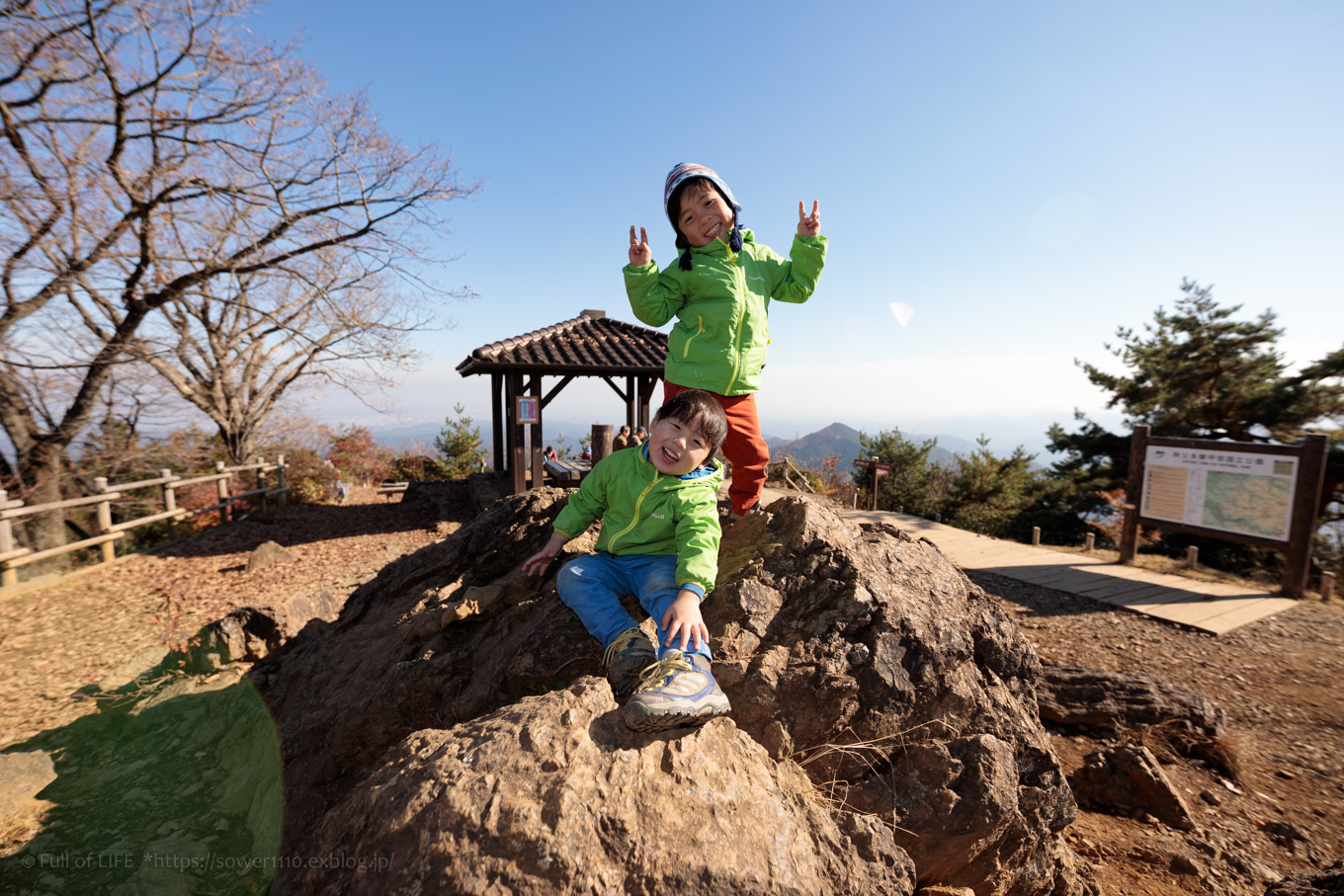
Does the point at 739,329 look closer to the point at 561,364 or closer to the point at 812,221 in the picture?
the point at 812,221

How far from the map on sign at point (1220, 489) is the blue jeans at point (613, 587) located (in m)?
9.01

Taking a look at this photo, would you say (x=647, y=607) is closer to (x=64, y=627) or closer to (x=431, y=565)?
(x=431, y=565)

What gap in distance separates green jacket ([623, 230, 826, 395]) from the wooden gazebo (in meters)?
7.01

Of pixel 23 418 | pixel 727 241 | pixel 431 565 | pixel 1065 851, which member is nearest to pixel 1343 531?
pixel 1065 851

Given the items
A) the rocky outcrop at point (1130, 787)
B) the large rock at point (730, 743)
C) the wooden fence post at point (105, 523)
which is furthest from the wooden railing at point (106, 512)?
the rocky outcrop at point (1130, 787)

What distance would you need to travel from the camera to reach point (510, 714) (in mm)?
1632

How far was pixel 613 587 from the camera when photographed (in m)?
2.27

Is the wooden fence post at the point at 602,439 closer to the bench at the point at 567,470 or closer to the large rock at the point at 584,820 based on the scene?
the bench at the point at 567,470

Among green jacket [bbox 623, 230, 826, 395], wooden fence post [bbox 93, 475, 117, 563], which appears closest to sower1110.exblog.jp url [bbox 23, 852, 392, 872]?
green jacket [bbox 623, 230, 826, 395]

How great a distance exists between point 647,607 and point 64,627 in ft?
27.1

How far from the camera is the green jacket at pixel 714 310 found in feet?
9.45

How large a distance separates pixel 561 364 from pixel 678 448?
8105 millimetres

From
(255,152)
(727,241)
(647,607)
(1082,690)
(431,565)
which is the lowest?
(1082,690)

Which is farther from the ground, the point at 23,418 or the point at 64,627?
the point at 23,418
